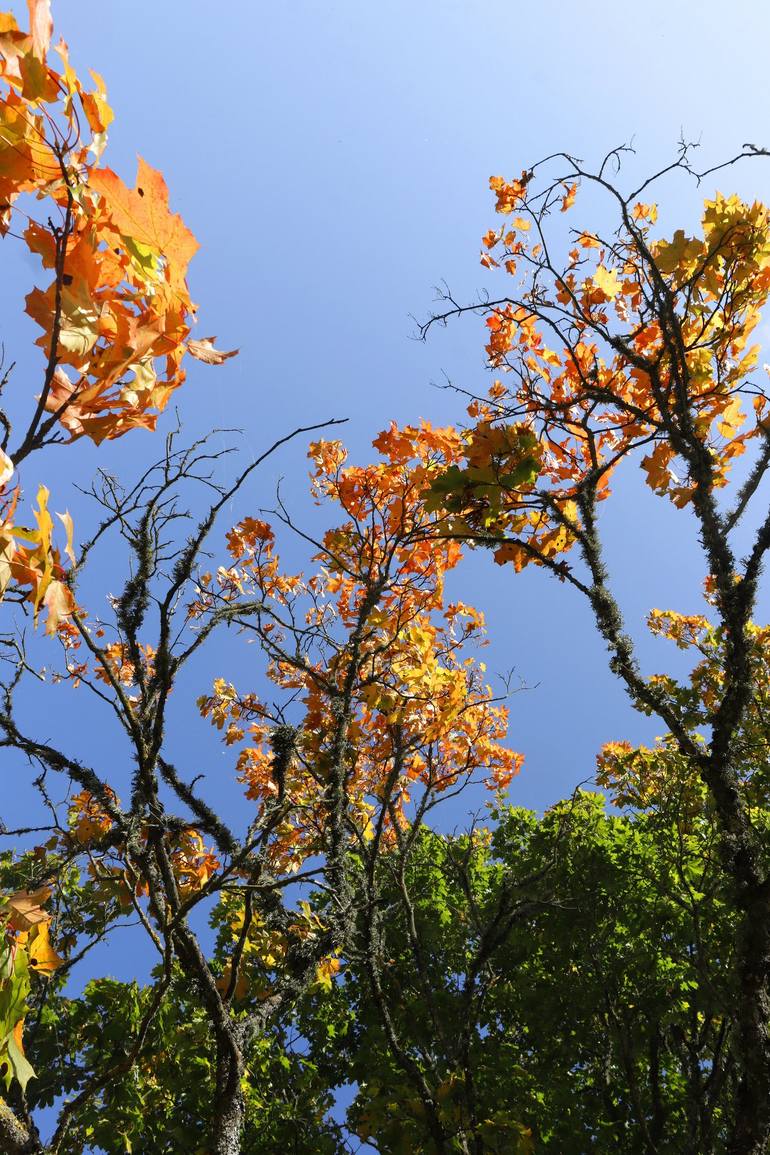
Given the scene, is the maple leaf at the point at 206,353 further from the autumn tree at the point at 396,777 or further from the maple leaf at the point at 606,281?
the maple leaf at the point at 606,281

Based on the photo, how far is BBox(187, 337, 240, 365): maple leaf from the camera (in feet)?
4.50

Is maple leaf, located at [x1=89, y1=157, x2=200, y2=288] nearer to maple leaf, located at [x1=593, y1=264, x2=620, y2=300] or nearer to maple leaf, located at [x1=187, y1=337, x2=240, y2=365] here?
maple leaf, located at [x1=187, y1=337, x2=240, y2=365]

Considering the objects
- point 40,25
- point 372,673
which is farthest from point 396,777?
point 40,25

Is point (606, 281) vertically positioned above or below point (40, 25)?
above

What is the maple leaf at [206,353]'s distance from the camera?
137cm

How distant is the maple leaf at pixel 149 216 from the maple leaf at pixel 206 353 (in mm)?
151

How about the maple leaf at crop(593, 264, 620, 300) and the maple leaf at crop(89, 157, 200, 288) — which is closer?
the maple leaf at crop(89, 157, 200, 288)

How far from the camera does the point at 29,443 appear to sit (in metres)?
1.11

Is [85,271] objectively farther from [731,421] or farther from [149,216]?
[731,421]

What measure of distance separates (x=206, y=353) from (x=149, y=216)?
265 mm

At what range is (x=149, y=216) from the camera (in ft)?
3.91

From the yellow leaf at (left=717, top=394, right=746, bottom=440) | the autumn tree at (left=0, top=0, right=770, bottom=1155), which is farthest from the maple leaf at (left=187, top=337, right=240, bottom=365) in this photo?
the yellow leaf at (left=717, top=394, right=746, bottom=440)

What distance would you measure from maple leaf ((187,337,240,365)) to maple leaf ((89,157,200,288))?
15 centimetres

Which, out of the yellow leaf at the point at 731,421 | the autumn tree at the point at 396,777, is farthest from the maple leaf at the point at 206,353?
the yellow leaf at the point at 731,421
